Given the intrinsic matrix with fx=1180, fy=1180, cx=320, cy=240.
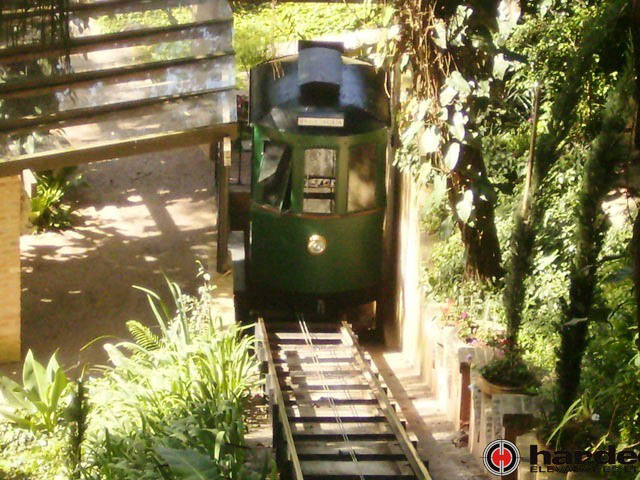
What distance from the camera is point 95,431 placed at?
9094mm

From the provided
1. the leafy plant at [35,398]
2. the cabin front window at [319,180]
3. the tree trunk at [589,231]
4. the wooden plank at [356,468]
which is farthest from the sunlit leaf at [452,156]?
the leafy plant at [35,398]

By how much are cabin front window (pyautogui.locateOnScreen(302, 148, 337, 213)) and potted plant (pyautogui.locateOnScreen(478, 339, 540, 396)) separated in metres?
3.94

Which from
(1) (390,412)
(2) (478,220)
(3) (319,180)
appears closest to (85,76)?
(3) (319,180)

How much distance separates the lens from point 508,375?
891 centimetres

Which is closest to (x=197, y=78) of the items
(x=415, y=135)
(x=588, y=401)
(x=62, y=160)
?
(x=62, y=160)

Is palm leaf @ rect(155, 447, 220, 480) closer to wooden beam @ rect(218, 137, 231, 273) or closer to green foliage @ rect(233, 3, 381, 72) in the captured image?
wooden beam @ rect(218, 137, 231, 273)

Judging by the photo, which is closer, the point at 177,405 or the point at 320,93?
the point at 177,405

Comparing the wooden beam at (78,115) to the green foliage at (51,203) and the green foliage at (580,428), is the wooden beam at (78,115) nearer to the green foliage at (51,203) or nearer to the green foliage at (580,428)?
the green foliage at (51,203)

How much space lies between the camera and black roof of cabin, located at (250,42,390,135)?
488 inches

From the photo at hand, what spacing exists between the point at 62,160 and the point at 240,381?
9.84 feet

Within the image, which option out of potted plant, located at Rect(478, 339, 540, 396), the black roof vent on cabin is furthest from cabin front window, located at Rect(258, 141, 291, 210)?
potted plant, located at Rect(478, 339, 540, 396)

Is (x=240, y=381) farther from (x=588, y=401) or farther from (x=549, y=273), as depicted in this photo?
(x=588, y=401)

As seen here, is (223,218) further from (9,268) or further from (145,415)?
Result: (145,415)

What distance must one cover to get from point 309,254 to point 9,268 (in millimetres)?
3125
